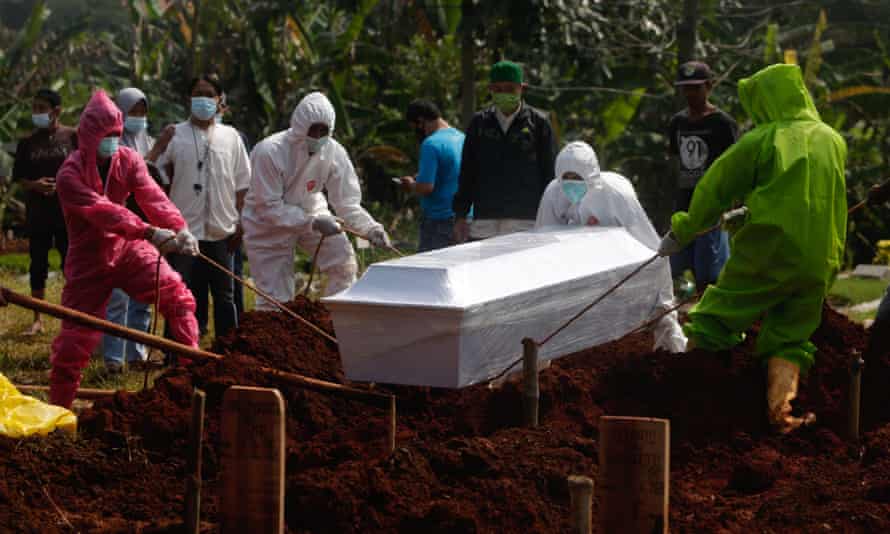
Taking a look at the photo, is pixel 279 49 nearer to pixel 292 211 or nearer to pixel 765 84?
pixel 292 211

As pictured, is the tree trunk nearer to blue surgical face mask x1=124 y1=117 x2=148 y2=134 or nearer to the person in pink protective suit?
blue surgical face mask x1=124 y1=117 x2=148 y2=134

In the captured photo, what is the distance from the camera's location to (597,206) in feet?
29.3

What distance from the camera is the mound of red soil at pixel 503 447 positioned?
5.29 metres

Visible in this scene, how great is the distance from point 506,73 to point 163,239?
308 centimetres

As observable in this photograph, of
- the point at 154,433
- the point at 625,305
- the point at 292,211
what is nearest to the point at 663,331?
the point at 625,305

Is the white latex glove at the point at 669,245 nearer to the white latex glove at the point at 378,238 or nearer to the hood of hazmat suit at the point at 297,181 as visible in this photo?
the white latex glove at the point at 378,238

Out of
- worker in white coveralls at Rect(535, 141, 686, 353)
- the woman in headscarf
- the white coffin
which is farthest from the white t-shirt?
the white coffin

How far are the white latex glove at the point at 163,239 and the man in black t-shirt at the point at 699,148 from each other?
12.0ft

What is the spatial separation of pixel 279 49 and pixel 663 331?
11.7 m

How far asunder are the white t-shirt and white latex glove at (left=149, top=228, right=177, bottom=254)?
2.23 m

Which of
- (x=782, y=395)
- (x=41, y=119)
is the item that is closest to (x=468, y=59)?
(x=41, y=119)

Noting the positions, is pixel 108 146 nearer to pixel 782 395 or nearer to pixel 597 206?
pixel 597 206

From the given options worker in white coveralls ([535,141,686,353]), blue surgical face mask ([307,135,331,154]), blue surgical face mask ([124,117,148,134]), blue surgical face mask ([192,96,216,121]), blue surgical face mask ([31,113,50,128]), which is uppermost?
blue surgical face mask ([31,113,50,128])

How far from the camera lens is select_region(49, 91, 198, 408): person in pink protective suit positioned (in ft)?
24.4
